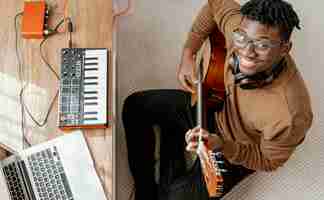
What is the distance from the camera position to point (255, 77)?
1.16 meters

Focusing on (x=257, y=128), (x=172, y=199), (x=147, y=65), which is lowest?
(x=172, y=199)

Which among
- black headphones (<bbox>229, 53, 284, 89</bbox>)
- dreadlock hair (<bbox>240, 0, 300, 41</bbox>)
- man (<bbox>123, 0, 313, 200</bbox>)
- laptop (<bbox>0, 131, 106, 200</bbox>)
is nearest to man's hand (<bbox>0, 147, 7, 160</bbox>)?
laptop (<bbox>0, 131, 106, 200</bbox>)

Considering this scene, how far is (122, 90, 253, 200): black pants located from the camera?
174cm

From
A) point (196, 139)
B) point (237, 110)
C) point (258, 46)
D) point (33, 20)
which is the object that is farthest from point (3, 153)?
point (258, 46)

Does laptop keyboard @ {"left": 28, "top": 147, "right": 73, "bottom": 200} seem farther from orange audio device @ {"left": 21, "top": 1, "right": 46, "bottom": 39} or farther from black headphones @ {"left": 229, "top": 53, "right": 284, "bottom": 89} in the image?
black headphones @ {"left": 229, "top": 53, "right": 284, "bottom": 89}

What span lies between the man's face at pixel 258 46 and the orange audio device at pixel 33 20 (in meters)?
0.67

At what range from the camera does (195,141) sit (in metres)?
1.22

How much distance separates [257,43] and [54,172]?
0.71 metres

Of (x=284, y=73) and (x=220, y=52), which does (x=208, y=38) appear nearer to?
(x=220, y=52)

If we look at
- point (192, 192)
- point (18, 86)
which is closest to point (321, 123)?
point (192, 192)

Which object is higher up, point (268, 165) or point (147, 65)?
point (147, 65)

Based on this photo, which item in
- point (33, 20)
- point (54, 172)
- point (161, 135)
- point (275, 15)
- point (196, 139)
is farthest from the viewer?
point (161, 135)

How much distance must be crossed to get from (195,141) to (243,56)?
0.27 m

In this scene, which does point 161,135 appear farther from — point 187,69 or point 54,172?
point 54,172
